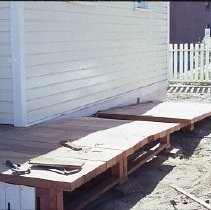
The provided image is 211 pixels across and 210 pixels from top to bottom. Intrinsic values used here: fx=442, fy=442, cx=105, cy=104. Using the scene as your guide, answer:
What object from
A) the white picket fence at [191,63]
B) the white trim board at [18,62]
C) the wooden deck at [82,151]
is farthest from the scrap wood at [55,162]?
the white picket fence at [191,63]

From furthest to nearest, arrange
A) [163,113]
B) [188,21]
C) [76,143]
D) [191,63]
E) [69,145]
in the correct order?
[188,21] → [191,63] → [163,113] → [76,143] → [69,145]

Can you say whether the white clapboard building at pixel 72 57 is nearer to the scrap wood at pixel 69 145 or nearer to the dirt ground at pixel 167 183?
the scrap wood at pixel 69 145

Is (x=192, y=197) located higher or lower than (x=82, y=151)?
lower

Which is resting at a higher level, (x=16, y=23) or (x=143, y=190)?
(x=16, y=23)

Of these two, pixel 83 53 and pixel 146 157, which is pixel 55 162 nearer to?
pixel 146 157

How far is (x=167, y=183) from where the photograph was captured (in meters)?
5.34

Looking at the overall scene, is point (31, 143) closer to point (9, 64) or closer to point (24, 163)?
point (24, 163)

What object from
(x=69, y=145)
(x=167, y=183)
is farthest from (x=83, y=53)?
(x=167, y=183)

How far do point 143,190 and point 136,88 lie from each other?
16.7 feet

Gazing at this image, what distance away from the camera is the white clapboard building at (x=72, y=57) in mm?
5879

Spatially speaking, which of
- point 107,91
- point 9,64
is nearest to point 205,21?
point 107,91

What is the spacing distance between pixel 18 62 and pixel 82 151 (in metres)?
1.77

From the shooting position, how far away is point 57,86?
6758 millimetres

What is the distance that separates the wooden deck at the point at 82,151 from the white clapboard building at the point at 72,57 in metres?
0.44
